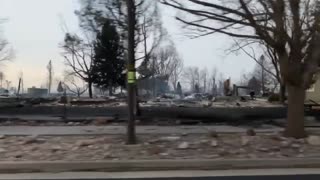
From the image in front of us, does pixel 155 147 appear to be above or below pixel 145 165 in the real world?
above

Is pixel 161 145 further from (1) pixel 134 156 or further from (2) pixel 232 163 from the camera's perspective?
(2) pixel 232 163

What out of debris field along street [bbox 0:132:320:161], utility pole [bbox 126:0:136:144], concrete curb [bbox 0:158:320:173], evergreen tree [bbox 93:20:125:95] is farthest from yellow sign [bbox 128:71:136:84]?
evergreen tree [bbox 93:20:125:95]

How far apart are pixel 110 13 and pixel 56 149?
10.6 meters

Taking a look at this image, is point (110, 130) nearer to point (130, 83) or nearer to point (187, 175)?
point (130, 83)

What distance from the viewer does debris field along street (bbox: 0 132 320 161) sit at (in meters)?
12.8

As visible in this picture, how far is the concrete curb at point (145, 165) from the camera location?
11.7 metres

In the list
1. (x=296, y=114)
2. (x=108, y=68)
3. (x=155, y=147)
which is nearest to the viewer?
(x=155, y=147)

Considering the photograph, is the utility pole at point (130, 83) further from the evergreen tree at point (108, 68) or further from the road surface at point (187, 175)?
the evergreen tree at point (108, 68)

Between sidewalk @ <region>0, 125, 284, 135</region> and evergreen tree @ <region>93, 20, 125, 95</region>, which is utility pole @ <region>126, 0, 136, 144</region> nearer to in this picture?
sidewalk @ <region>0, 125, 284, 135</region>

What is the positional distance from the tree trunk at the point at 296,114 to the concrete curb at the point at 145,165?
3000 mm

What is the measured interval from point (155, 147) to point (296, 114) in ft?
14.7

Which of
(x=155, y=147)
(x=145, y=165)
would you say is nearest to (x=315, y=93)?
(x=155, y=147)

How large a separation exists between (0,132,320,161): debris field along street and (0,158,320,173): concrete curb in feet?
1.87

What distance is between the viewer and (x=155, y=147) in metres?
13.5
